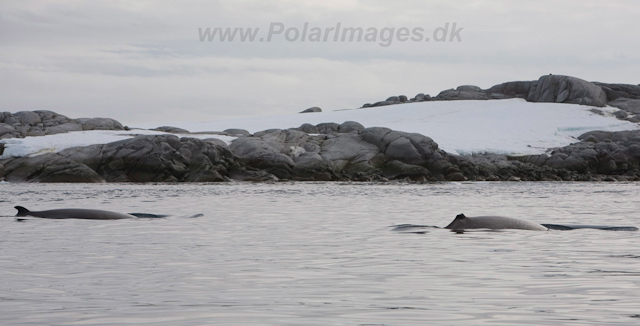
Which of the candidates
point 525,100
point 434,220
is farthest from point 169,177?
point 525,100

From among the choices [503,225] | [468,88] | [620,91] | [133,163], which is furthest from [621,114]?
[503,225]

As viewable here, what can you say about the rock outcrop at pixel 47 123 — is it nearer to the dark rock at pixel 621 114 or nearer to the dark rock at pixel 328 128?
the dark rock at pixel 328 128

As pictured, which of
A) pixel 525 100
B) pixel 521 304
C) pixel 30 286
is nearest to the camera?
pixel 521 304

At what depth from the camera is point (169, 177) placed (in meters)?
50.8

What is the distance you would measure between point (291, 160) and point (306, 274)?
45.6 metres

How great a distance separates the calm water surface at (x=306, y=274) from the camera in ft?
21.2

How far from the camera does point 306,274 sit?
905 cm

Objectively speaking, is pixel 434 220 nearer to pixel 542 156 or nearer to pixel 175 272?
pixel 175 272

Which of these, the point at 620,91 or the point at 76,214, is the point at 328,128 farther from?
the point at 76,214

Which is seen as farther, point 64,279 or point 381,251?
point 381,251

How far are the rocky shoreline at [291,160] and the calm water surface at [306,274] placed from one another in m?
34.3

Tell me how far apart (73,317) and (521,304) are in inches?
147

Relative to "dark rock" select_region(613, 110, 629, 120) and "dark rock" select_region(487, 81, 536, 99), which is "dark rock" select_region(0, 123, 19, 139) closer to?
"dark rock" select_region(613, 110, 629, 120)

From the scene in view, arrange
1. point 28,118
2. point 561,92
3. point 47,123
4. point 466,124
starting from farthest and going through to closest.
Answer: point 561,92 < point 466,124 < point 28,118 < point 47,123
